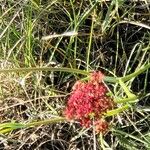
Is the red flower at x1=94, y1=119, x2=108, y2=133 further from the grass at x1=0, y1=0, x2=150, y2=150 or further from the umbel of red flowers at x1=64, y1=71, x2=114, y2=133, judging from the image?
the grass at x1=0, y1=0, x2=150, y2=150

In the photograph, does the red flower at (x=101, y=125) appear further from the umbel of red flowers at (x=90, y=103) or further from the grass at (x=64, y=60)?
the grass at (x=64, y=60)

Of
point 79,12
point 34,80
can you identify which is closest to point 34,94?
point 34,80

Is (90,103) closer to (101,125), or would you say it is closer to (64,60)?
(101,125)

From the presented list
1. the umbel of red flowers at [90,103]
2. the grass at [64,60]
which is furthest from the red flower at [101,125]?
the grass at [64,60]

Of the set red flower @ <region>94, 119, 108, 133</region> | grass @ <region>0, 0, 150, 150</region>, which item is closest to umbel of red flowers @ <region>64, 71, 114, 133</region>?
red flower @ <region>94, 119, 108, 133</region>

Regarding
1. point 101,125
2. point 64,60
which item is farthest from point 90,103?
point 64,60

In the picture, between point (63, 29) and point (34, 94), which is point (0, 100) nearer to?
point (34, 94)
